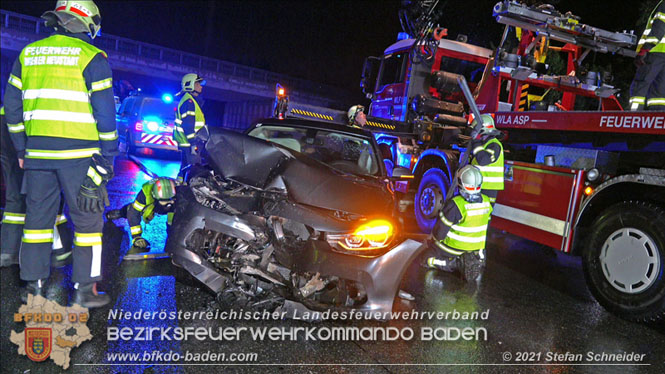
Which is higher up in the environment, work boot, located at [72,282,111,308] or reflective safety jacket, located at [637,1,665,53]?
reflective safety jacket, located at [637,1,665,53]

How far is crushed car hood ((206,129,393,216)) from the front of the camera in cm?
342

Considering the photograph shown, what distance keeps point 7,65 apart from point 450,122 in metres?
29.4

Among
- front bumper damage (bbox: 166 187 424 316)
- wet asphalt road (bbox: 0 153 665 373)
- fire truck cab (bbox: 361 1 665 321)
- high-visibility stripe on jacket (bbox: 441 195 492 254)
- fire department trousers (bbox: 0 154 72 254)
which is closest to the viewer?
wet asphalt road (bbox: 0 153 665 373)

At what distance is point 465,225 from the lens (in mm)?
4668

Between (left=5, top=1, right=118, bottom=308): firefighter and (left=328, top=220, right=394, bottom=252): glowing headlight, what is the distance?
1722mm

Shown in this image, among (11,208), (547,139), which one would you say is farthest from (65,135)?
(547,139)

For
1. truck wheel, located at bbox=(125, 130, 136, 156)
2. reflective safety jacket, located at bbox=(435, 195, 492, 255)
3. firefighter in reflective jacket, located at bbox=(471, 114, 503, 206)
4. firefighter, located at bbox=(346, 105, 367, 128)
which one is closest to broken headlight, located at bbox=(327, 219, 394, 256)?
reflective safety jacket, located at bbox=(435, 195, 492, 255)

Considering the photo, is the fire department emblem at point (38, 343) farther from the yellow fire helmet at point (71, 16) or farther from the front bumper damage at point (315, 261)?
the yellow fire helmet at point (71, 16)

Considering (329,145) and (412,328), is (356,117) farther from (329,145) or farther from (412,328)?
(412,328)

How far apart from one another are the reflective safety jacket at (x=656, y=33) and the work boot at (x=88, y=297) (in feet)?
18.8

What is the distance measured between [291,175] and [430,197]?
12.4 ft

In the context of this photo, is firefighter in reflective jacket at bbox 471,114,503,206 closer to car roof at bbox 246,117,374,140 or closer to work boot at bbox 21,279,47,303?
car roof at bbox 246,117,374,140

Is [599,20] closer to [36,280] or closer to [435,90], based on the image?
[435,90]

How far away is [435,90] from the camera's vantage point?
770 centimetres
